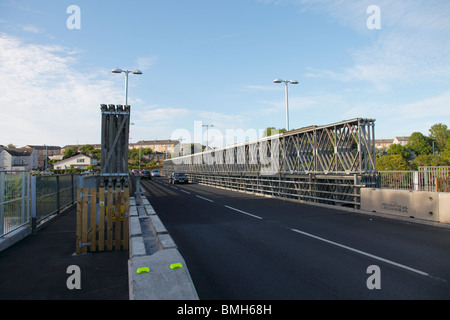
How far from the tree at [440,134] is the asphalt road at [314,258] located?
116060mm

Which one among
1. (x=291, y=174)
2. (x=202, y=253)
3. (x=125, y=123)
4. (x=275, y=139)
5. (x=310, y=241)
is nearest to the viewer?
(x=202, y=253)

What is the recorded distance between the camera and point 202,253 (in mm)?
6871

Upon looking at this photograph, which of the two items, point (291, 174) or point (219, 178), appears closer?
point (291, 174)

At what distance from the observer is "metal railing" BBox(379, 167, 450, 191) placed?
17172 mm

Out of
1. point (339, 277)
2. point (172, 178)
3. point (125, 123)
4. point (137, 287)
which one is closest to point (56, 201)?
point (125, 123)

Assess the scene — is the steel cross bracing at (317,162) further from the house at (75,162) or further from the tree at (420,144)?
the tree at (420,144)

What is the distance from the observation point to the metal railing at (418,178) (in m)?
17.2

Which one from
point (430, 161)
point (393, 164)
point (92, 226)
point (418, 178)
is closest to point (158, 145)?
point (393, 164)

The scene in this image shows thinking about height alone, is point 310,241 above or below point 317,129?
below

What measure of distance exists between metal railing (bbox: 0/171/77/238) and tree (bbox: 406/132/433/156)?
122 m

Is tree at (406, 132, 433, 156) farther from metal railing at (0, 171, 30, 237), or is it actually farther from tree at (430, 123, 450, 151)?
metal railing at (0, 171, 30, 237)

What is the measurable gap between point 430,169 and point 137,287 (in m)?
19.7
